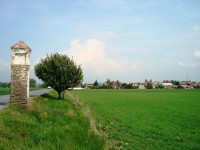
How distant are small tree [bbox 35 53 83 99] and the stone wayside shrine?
15044 millimetres

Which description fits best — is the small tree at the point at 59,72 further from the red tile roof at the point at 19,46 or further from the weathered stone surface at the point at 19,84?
the weathered stone surface at the point at 19,84

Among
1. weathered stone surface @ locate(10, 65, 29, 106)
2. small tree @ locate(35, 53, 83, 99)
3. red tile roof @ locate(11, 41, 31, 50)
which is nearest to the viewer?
weathered stone surface @ locate(10, 65, 29, 106)

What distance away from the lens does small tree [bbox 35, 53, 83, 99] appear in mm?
34344

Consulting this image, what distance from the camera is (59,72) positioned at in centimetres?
→ 3428

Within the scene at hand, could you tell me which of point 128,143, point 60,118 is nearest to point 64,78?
point 60,118

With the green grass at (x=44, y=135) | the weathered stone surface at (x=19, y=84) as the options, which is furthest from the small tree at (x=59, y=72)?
the green grass at (x=44, y=135)

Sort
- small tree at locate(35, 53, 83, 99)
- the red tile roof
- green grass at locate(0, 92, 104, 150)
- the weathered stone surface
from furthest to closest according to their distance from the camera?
small tree at locate(35, 53, 83, 99), the red tile roof, the weathered stone surface, green grass at locate(0, 92, 104, 150)

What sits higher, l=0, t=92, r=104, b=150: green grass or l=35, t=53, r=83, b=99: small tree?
l=35, t=53, r=83, b=99: small tree

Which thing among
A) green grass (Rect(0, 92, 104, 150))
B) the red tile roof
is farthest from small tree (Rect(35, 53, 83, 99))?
green grass (Rect(0, 92, 104, 150))

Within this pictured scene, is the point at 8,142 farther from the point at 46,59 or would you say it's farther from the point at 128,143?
the point at 46,59

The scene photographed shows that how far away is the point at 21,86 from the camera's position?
1761 cm

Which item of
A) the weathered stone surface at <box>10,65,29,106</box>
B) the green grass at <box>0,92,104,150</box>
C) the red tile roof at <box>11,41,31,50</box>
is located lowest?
the green grass at <box>0,92,104,150</box>

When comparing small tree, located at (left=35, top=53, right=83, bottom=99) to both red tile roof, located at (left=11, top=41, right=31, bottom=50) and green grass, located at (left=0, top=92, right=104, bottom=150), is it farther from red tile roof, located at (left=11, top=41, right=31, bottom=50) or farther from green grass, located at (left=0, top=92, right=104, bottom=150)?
green grass, located at (left=0, top=92, right=104, bottom=150)

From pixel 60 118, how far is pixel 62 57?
21870 millimetres
